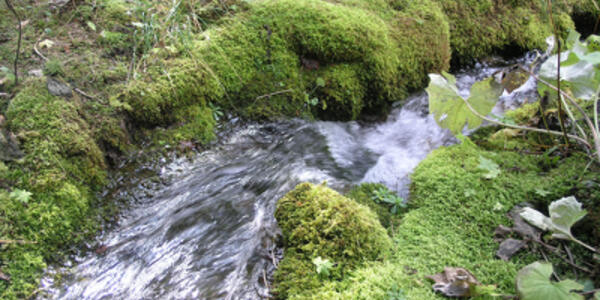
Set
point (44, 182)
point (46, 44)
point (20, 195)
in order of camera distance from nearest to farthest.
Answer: point (20, 195)
point (44, 182)
point (46, 44)

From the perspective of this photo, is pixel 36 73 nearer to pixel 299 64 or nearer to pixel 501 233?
pixel 299 64

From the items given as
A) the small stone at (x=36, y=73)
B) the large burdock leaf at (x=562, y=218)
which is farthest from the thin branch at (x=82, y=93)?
the large burdock leaf at (x=562, y=218)

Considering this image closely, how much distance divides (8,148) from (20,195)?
46 centimetres

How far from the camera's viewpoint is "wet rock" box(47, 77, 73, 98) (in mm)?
3131

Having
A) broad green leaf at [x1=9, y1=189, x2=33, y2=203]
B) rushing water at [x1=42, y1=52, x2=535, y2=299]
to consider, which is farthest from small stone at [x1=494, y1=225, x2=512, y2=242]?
broad green leaf at [x1=9, y1=189, x2=33, y2=203]

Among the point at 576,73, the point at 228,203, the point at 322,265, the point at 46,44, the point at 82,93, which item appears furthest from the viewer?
the point at 46,44

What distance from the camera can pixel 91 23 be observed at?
3971 mm

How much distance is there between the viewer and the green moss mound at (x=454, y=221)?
1.96m

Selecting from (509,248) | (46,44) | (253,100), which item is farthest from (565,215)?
(46,44)

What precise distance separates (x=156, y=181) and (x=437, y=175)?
258 cm

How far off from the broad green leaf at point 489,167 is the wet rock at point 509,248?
0.62 m

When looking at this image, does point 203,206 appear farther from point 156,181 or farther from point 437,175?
point 437,175

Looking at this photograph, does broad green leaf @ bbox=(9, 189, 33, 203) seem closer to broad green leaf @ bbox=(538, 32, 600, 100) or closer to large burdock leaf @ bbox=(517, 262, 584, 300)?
large burdock leaf @ bbox=(517, 262, 584, 300)

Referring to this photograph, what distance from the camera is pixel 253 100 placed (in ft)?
13.6
